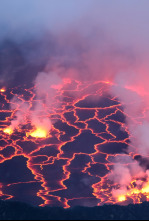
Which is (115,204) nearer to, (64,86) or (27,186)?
(27,186)

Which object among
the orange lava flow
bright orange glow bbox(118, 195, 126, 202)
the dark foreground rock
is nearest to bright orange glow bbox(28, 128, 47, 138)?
the orange lava flow

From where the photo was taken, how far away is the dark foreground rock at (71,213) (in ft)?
23.5

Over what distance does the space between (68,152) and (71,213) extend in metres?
3.17

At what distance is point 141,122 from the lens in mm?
12773

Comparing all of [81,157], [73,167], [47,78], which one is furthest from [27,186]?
[47,78]

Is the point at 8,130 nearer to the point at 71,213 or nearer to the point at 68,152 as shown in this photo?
the point at 68,152

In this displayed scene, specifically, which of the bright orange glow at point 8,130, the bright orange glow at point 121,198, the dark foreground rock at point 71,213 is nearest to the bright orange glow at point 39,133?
the bright orange glow at point 8,130

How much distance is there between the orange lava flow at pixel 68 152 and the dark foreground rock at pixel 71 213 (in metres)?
0.36

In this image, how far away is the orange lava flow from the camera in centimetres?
818

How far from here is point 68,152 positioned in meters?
10.2

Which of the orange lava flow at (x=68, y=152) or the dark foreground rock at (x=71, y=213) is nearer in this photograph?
the dark foreground rock at (x=71, y=213)

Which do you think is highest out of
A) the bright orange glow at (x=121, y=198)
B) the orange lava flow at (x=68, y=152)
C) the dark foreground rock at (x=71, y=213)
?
the orange lava flow at (x=68, y=152)

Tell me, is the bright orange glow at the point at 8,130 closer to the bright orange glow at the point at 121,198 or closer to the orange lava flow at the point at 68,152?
the orange lava flow at the point at 68,152

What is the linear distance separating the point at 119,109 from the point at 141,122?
5.10ft
